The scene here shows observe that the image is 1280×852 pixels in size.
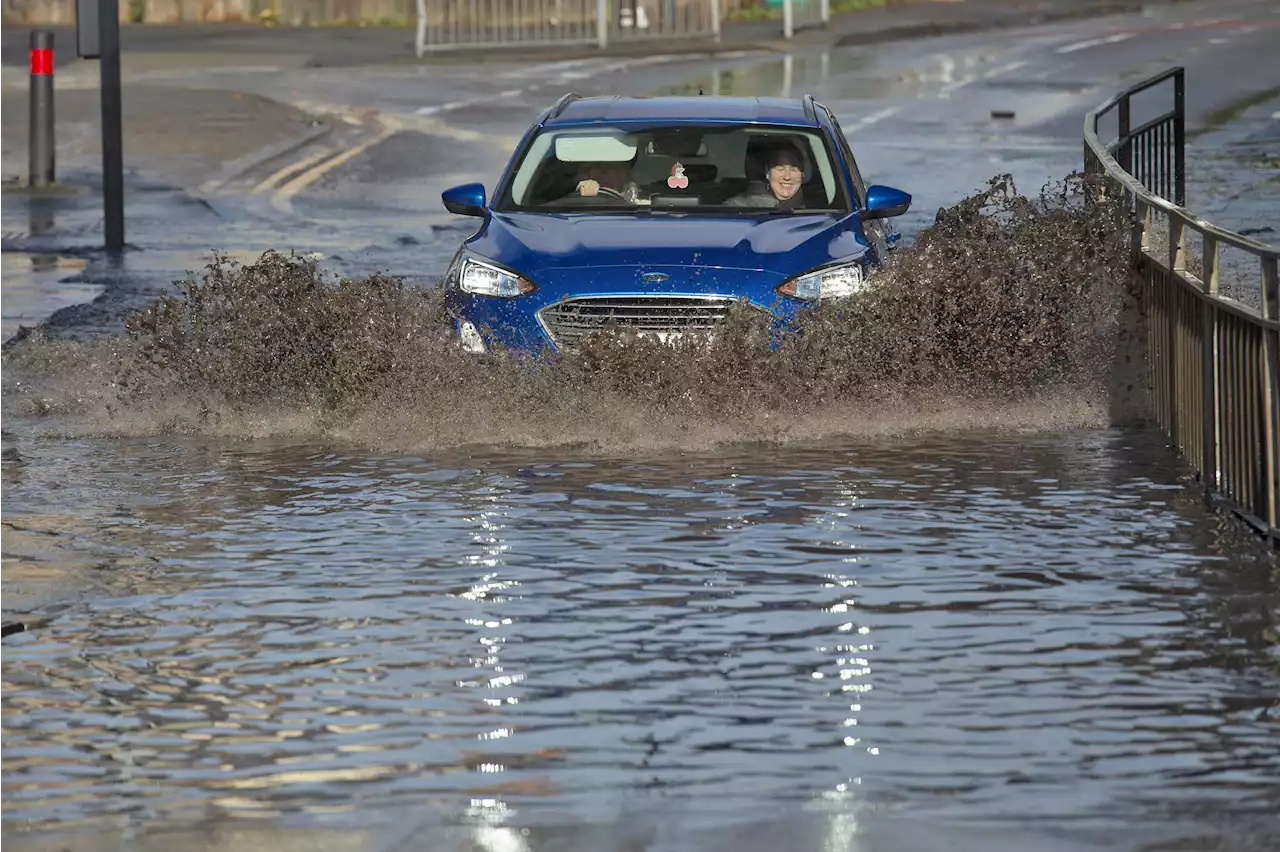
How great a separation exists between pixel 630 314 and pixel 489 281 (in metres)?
0.72

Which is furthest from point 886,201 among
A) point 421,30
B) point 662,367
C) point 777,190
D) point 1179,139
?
point 421,30

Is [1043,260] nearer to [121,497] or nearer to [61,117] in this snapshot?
[121,497]

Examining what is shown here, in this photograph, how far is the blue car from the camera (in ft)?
44.7

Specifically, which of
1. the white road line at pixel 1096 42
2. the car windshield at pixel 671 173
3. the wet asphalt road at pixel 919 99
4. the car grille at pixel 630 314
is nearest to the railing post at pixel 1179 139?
the wet asphalt road at pixel 919 99

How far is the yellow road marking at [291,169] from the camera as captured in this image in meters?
27.4

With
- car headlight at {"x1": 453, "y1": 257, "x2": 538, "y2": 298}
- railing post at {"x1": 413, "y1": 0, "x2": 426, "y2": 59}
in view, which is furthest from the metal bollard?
railing post at {"x1": 413, "y1": 0, "x2": 426, "y2": 59}

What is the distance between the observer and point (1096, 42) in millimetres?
47500

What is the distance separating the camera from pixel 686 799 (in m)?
7.18

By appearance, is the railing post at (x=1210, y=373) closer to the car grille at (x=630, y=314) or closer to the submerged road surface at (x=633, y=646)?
the submerged road surface at (x=633, y=646)

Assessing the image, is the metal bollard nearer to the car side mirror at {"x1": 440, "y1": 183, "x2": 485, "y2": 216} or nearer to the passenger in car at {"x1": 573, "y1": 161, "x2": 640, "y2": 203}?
A: the passenger in car at {"x1": 573, "y1": 161, "x2": 640, "y2": 203}

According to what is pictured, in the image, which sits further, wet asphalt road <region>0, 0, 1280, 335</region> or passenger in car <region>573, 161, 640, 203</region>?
wet asphalt road <region>0, 0, 1280, 335</region>

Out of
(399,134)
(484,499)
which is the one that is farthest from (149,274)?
(399,134)

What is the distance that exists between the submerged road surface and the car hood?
2.60 ft

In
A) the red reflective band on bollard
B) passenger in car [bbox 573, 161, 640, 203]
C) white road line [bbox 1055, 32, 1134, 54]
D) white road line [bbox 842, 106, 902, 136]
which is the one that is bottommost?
passenger in car [bbox 573, 161, 640, 203]
